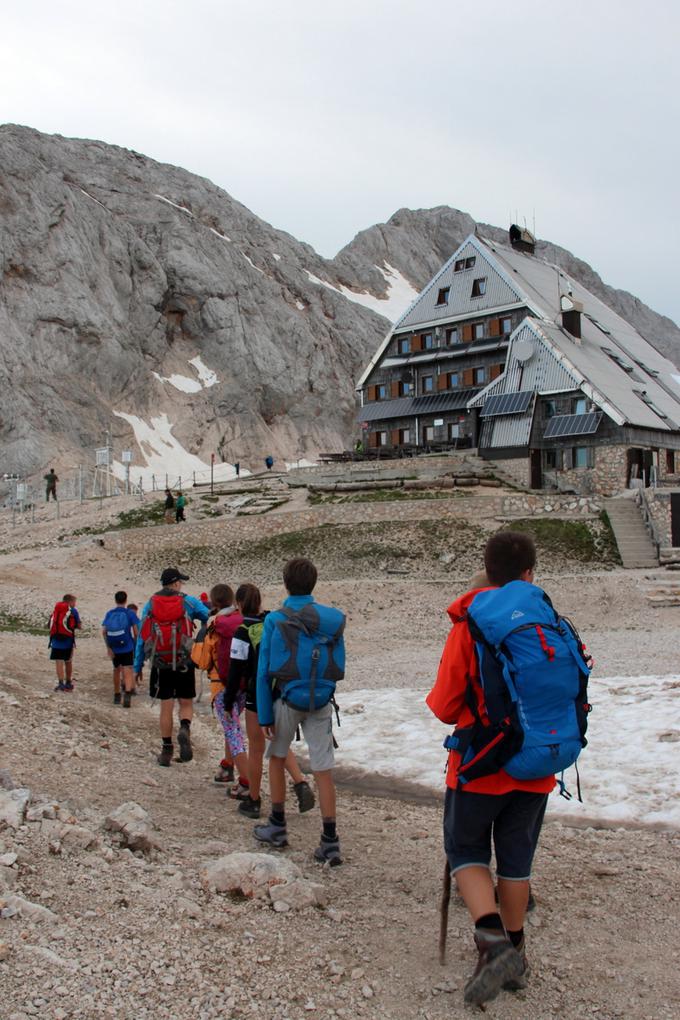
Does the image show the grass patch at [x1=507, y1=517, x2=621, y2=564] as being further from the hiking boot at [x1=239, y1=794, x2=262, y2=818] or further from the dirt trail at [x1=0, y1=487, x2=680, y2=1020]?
the hiking boot at [x1=239, y1=794, x2=262, y2=818]

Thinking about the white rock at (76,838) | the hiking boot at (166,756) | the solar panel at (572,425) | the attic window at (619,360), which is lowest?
the hiking boot at (166,756)

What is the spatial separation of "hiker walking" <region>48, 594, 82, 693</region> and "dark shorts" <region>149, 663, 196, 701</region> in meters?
5.57

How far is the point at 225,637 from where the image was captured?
9.10 m

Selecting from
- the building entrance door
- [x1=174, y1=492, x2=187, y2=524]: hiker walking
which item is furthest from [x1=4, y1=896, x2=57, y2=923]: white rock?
the building entrance door

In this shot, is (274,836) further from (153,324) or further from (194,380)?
(153,324)

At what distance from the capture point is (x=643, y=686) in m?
13.4

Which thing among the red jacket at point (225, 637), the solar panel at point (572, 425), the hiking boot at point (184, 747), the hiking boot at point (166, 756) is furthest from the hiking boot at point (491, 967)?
the solar panel at point (572, 425)

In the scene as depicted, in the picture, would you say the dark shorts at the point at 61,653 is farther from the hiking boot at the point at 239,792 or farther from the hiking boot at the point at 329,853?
the hiking boot at the point at 329,853

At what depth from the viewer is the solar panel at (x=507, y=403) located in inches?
1927

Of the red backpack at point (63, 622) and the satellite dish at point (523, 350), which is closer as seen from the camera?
the red backpack at point (63, 622)

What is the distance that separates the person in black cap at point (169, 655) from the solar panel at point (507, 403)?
41283 mm

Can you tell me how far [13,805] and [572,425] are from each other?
43.4 m

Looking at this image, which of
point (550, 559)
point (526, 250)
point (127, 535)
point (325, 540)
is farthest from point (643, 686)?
point (526, 250)

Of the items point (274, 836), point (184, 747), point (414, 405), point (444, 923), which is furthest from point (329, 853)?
point (414, 405)
